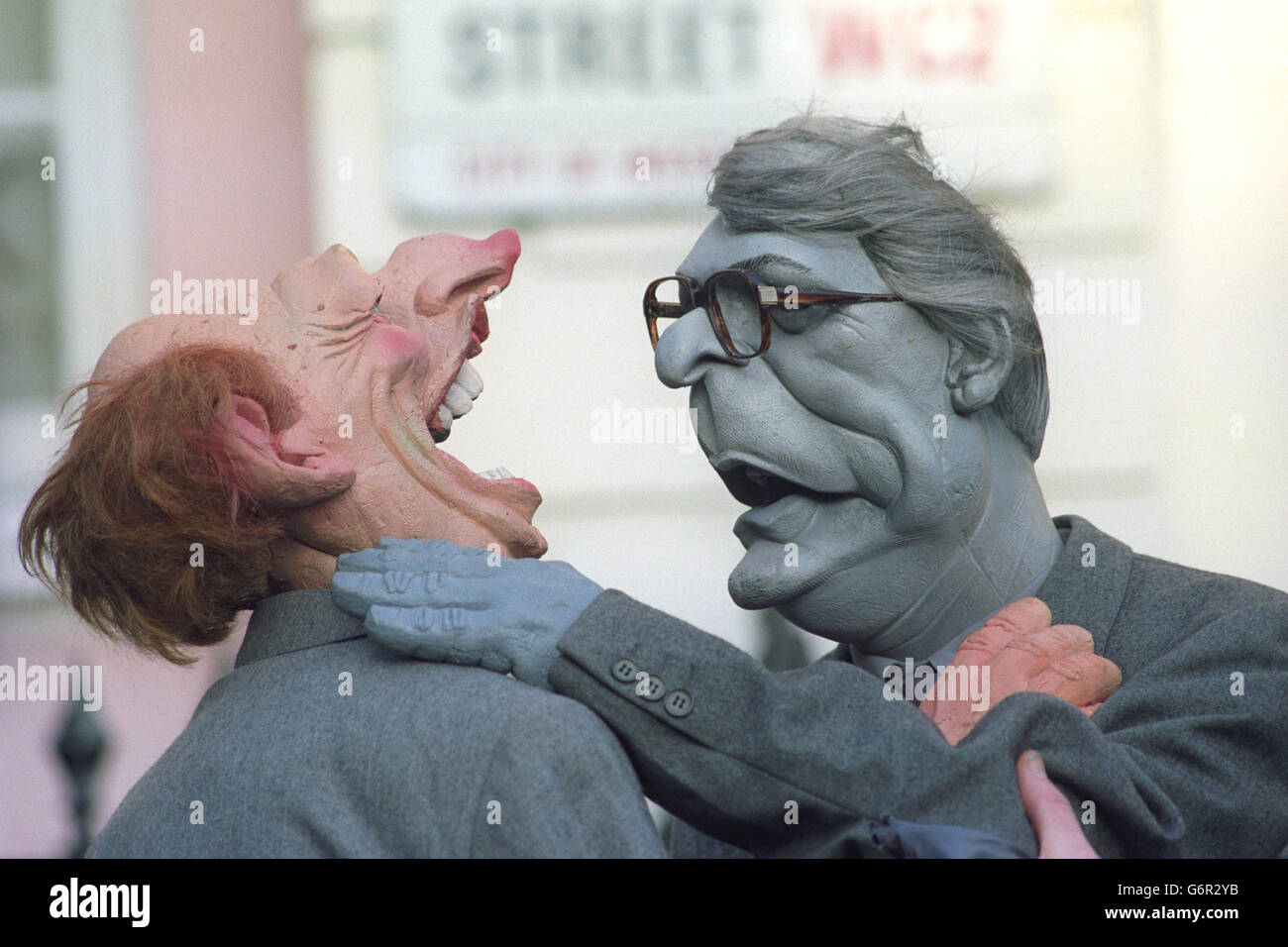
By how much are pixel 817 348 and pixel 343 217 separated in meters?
3.94

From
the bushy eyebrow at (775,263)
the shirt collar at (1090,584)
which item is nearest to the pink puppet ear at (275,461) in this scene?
the bushy eyebrow at (775,263)

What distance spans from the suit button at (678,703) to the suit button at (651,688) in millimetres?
13

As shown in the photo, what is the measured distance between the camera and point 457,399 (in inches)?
Answer: 105

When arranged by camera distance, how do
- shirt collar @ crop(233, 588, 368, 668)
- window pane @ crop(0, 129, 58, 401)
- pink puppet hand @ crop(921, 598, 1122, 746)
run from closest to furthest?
shirt collar @ crop(233, 588, 368, 668)
pink puppet hand @ crop(921, 598, 1122, 746)
window pane @ crop(0, 129, 58, 401)

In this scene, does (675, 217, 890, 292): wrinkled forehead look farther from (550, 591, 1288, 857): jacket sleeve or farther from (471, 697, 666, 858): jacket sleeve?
(471, 697, 666, 858): jacket sleeve

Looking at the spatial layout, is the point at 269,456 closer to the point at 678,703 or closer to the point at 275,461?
the point at 275,461

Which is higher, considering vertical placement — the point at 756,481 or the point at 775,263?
the point at 775,263

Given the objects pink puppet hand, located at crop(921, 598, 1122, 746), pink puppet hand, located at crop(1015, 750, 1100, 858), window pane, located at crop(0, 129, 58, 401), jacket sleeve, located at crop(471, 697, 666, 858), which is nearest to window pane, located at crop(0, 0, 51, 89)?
window pane, located at crop(0, 129, 58, 401)

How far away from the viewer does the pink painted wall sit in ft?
20.9

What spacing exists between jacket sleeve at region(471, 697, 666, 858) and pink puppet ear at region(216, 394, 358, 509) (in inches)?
18.5

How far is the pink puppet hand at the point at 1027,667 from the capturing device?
2.64 metres

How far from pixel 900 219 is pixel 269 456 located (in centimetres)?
120

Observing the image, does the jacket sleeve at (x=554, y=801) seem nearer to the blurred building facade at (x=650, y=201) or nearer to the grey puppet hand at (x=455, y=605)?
the grey puppet hand at (x=455, y=605)

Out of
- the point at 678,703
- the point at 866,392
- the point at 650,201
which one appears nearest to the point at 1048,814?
the point at 678,703
